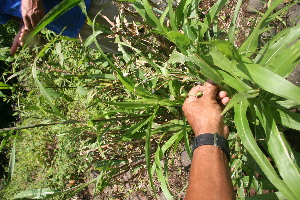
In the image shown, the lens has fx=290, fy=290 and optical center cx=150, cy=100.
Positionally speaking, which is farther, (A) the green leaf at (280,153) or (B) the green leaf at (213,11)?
(B) the green leaf at (213,11)

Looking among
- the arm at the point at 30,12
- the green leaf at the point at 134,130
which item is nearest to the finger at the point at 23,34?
the arm at the point at 30,12

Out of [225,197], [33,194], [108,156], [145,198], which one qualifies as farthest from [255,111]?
[145,198]

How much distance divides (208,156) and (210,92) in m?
0.29

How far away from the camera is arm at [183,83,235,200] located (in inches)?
39.7

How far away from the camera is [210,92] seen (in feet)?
4.15

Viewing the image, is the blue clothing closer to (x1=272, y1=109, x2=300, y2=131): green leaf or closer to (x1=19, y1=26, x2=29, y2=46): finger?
(x1=19, y1=26, x2=29, y2=46): finger

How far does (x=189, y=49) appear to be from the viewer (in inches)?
52.4

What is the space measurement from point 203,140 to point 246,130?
0.56 ft

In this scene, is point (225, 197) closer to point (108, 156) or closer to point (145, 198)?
point (108, 156)

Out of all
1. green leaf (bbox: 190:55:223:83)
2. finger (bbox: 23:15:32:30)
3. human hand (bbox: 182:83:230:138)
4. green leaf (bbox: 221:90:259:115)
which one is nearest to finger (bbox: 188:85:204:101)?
human hand (bbox: 182:83:230:138)

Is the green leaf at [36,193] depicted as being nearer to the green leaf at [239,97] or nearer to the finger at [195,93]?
the finger at [195,93]

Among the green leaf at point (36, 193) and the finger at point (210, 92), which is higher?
the finger at point (210, 92)

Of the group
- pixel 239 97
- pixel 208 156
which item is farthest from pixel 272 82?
pixel 208 156

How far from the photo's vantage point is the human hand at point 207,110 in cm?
120
